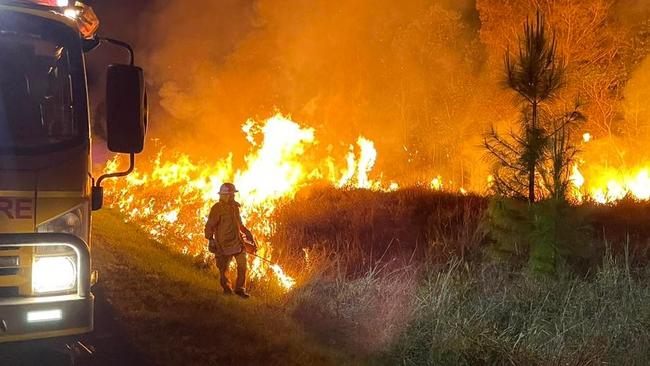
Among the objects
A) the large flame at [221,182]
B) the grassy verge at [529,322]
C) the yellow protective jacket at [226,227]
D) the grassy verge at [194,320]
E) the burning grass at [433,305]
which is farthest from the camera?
the large flame at [221,182]

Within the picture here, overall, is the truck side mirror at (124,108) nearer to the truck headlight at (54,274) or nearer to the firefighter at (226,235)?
the truck headlight at (54,274)

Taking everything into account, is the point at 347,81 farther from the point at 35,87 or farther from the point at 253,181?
the point at 35,87

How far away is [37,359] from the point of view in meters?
3.94

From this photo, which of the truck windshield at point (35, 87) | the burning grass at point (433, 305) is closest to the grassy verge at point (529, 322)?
the burning grass at point (433, 305)

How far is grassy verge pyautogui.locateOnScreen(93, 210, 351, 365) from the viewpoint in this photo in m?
5.63

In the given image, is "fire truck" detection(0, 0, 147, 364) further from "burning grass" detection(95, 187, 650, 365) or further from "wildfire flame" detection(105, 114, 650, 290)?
"wildfire flame" detection(105, 114, 650, 290)

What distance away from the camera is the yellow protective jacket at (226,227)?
804 cm

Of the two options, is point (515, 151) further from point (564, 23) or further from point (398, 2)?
point (398, 2)

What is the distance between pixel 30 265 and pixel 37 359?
1.94ft

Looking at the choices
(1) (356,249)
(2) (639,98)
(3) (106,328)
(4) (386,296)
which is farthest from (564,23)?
(3) (106,328)

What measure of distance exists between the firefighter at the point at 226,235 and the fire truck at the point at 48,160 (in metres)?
3.45

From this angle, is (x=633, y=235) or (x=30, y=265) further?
(x=633, y=235)

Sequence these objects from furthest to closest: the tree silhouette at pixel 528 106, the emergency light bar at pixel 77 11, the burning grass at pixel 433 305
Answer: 1. the tree silhouette at pixel 528 106
2. the burning grass at pixel 433 305
3. the emergency light bar at pixel 77 11

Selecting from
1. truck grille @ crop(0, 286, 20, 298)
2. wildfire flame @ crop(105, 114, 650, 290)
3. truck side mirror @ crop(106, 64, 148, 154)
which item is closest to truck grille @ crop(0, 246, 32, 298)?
truck grille @ crop(0, 286, 20, 298)
